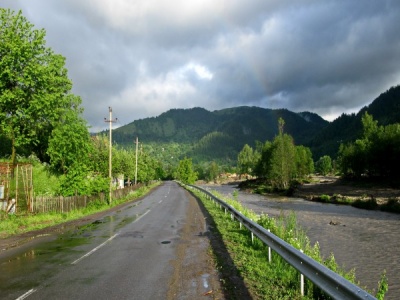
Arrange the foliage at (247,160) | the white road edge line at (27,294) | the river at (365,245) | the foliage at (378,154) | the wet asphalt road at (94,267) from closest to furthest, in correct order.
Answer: the white road edge line at (27,294)
the wet asphalt road at (94,267)
the river at (365,245)
the foliage at (378,154)
the foliage at (247,160)

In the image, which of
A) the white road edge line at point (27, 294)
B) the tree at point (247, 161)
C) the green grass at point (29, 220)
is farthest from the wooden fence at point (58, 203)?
the tree at point (247, 161)

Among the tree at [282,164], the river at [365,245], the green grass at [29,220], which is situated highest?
the tree at [282,164]

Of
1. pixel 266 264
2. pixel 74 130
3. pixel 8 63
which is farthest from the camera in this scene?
pixel 74 130

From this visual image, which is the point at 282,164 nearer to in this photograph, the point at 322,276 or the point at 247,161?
the point at 247,161

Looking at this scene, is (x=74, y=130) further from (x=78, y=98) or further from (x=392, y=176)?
(x=392, y=176)

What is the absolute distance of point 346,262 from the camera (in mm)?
13680

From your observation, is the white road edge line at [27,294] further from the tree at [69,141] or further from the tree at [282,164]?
the tree at [282,164]

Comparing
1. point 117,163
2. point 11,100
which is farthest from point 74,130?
point 117,163

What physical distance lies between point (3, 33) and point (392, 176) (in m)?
72.5

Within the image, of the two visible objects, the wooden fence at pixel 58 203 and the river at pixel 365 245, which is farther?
the wooden fence at pixel 58 203

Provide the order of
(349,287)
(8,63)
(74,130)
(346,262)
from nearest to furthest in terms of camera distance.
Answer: (349,287), (346,262), (8,63), (74,130)

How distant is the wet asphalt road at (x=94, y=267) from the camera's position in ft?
24.1

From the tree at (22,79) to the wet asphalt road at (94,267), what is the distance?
15.8 meters

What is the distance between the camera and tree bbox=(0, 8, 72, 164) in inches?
1049
